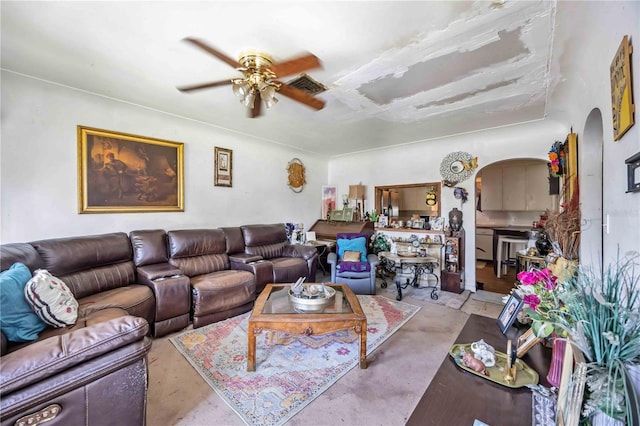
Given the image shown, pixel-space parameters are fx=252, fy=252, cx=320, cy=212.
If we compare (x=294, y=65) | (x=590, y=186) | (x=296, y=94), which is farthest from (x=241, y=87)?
(x=590, y=186)

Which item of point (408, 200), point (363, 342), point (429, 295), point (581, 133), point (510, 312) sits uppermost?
point (581, 133)

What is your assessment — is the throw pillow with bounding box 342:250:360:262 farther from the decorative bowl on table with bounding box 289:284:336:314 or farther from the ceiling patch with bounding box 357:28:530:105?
the ceiling patch with bounding box 357:28:530:105

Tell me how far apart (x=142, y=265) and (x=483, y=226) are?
256 inches

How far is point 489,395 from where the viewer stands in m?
0.95

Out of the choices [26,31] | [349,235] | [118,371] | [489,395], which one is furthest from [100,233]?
[489,395]

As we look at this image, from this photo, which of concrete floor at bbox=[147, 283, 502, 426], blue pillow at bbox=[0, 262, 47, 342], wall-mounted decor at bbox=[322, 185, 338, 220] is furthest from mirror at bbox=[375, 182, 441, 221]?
blue pillow at bbox=[0, 262, 47, 342]

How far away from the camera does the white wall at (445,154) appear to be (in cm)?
363

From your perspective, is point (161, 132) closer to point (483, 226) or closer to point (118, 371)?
point (118, 371)

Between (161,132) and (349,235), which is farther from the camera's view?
(349,235)

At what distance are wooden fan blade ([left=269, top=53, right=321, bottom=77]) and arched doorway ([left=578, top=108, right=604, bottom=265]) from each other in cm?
221

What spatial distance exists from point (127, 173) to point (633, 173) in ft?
13.8

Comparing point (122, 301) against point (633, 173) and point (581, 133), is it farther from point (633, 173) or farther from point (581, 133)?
point (581, 133)

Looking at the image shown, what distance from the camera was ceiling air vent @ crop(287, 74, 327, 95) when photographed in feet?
7.52

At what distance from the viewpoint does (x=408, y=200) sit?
6215mm
